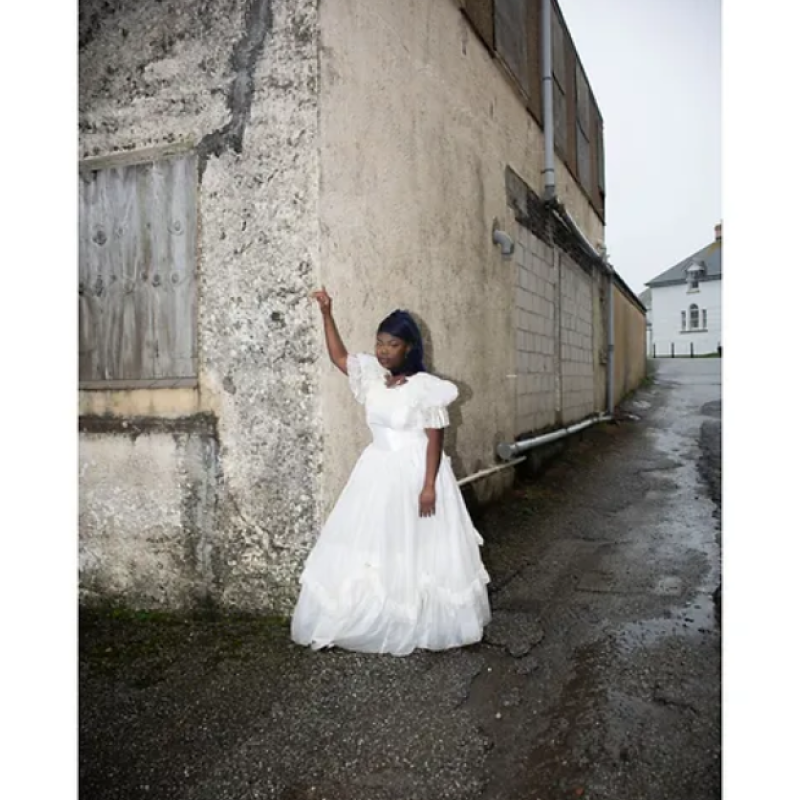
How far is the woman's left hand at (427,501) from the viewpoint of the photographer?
3537 mm

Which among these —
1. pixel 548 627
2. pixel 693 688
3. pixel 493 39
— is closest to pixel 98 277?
pixel 548 627

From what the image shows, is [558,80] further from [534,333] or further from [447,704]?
[447,704]

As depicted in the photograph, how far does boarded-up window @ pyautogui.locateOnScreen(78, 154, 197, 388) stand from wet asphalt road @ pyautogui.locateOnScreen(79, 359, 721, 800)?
1.65m

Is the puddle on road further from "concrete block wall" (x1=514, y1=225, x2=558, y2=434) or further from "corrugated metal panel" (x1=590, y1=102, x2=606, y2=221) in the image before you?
"corrugated metal panel" (x1=590, y1=102, x2=606, y2=221)

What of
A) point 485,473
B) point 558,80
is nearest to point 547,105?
point 558,80

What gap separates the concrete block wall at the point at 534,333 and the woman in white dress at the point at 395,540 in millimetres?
4212

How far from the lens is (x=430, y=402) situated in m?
3.57

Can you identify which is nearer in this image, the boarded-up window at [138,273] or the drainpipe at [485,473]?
the boarded-up window at [138,273]

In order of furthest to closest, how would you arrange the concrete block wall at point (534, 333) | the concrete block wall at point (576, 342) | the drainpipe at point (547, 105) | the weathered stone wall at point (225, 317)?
the concrete block wall at point (576, 342) < the drainpipe at point (547, 105) < the concrete block wall at point (534, 333) < the weathered stone wall at point (225, 317)

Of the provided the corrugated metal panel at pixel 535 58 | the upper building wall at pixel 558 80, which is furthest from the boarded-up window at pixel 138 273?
the corrugated metal panel at pixel 535 58

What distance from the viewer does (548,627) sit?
386 cm

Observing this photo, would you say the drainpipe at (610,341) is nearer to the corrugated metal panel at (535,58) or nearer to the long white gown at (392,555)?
the corrugated metal panel at (535,58)

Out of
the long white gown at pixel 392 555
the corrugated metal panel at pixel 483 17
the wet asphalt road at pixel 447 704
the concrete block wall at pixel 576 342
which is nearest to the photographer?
the wet asphalt road at pixel 447 704
